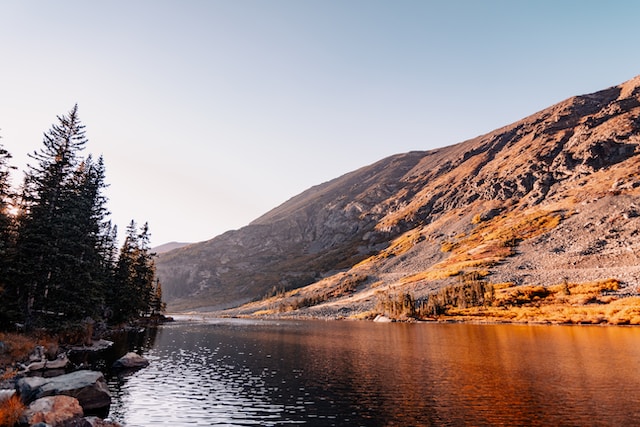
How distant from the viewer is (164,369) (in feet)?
129

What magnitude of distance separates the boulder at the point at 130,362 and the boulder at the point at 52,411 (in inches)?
754

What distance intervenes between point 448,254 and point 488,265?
40933 millimetres

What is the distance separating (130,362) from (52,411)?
2132cm

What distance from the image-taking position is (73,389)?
2361 centimetres

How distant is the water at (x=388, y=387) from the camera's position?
75.3 ft

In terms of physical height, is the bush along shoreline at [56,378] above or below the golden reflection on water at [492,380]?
above

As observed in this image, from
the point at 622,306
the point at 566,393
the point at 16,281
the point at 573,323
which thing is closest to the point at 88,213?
the point at 16,281

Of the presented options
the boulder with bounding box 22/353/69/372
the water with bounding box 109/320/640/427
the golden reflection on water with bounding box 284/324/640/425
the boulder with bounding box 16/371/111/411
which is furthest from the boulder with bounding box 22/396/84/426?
the golden reflection on water with bounding box 284/324/640/425

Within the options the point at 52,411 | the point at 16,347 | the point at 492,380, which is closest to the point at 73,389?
the point at 52,411

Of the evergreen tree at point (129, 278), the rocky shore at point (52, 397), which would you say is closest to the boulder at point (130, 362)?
the rocky shore at point (52, 397)

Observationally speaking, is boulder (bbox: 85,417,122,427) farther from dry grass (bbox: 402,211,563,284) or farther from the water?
dry grass (bbox: 402,211,563,284)

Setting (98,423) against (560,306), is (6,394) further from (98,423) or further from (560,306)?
(560,306)

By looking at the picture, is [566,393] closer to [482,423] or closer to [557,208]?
[482,423]

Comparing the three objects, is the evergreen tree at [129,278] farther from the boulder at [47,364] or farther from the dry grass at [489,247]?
the dry grass at [489,247]
